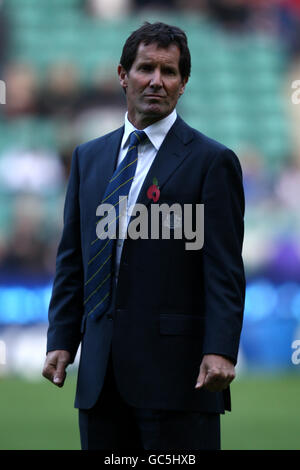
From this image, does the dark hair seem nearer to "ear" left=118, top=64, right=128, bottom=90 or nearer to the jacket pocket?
"ear" left=118, top=64, right=128, bottom=90

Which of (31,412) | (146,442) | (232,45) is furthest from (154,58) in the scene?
(232,45)

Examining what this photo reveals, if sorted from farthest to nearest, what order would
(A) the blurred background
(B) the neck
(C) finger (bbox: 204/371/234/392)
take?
(A) the blurred background
(B) the neck
(C) finger (bbox: 204/371/234/392)

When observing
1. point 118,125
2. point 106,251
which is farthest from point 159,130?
point 118,125

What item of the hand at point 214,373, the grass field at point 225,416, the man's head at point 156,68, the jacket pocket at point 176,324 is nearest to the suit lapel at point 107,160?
the man's head at point 156,68

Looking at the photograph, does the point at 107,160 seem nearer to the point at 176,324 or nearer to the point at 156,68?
the point at 156,68

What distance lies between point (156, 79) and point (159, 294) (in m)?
0.55

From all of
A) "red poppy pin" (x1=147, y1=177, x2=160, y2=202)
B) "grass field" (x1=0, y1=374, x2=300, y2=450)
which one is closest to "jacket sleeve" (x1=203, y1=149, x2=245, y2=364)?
"red poppy pin" (x1=147, y1=177, x2=160, y2=202)

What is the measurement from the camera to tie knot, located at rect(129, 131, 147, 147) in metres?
2.64

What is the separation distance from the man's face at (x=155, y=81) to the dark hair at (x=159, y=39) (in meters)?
0.01

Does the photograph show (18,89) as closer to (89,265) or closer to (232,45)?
(232,45)

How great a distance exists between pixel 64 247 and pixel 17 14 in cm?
1107

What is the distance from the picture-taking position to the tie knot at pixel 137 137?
2.64 m

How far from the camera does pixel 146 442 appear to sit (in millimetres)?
2480

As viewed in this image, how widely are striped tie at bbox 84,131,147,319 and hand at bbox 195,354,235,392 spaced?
31 centimetres
